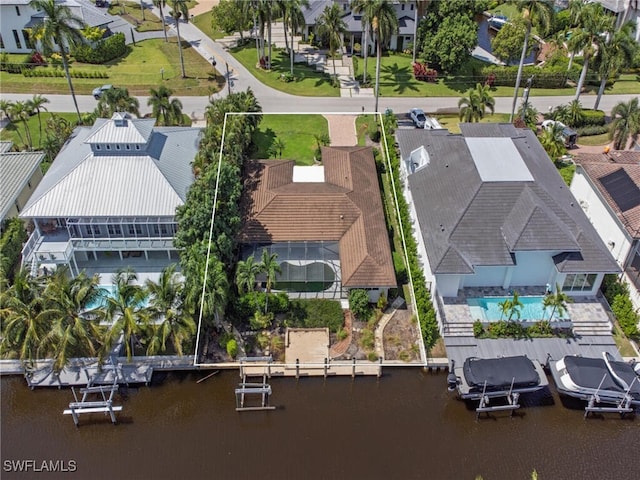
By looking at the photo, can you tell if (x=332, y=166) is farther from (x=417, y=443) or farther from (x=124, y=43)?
(x=124, y=43)

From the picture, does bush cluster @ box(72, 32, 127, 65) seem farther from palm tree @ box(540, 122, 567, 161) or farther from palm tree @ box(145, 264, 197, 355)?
palm tree @ box(540, 122, 567, 161)

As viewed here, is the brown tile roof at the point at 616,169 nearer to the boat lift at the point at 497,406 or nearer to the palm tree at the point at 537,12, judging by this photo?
the boat lift at the point at 497,406

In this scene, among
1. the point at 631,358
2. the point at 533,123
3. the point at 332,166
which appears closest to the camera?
the point at 631,358

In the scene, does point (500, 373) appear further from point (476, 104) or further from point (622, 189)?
point (476, 104)

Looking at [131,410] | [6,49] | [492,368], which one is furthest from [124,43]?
[492,368]

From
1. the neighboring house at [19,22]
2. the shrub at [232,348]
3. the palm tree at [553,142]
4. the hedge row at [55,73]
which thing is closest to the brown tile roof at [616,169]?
the palm tree at [553,142]

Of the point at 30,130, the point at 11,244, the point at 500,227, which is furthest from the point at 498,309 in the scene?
the point at 30,130
